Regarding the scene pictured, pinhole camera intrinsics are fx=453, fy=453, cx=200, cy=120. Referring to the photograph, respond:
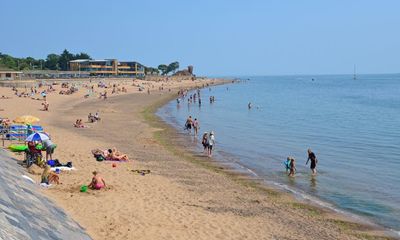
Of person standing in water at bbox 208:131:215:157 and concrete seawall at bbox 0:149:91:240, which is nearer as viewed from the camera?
concrete seawall at bbox 0:149:91:240

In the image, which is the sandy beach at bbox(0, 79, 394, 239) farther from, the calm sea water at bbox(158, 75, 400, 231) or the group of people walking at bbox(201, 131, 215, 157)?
the calm sea water at bbox(158, 75, 400, 231)

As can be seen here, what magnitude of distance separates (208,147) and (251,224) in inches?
447

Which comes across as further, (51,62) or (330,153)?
(51,62)

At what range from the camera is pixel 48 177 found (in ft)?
46.2

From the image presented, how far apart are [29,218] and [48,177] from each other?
6244mm

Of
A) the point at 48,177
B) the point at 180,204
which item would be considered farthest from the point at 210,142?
the point at 48,177

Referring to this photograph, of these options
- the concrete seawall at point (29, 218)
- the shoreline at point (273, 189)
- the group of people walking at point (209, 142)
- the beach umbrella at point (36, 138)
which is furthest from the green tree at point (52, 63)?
the concrete seawall at point (29, 218)

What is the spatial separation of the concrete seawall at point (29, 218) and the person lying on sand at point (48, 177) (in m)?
2.89

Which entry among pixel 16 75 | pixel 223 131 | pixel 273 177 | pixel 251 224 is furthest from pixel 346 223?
pixel 16 75

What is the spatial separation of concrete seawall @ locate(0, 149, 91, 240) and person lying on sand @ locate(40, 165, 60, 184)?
289 centimetres

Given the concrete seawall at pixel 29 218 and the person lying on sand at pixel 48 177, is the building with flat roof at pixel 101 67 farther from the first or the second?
the concrete seawall at pixel 29 218

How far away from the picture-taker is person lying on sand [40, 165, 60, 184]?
13906mm

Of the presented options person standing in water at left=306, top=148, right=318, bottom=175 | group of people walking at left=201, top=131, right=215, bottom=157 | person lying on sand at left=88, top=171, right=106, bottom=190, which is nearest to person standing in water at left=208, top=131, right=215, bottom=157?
group of people walking at left=201, top=131, right=215, bottom=157

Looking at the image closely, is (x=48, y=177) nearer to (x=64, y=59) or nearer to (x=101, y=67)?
(x=101, y=67)
